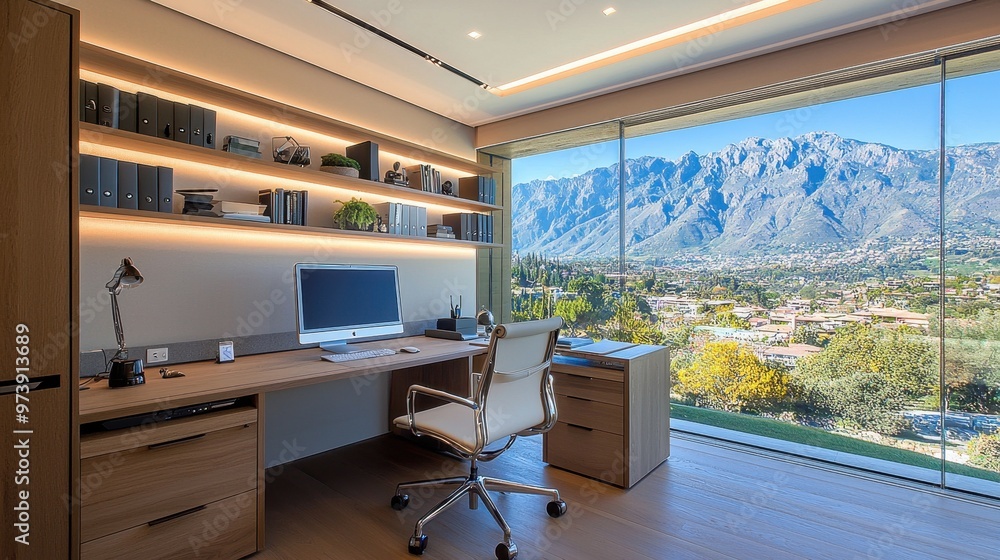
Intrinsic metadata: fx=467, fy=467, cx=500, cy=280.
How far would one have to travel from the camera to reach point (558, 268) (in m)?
4.36

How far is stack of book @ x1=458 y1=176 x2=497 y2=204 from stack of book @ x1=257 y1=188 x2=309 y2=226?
1.63 metres

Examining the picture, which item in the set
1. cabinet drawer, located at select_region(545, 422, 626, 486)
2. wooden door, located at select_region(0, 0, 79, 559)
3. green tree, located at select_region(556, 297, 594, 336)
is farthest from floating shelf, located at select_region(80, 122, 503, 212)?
cabinet drawer, located at select_region(545, 422, 626, 486)

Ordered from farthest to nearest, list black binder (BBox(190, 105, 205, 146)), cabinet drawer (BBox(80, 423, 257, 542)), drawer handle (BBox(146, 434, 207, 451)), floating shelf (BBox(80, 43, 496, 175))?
black binder (BBox(190, 105, 205, 146)) < floating shelf (BBox(80, 43, 496, 175)) < drawer handle (BBox(146, 434, 207, 451)) < cabinet drawer (BBox(80, 423, 257, 542))

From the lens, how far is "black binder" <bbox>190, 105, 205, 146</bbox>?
243cm

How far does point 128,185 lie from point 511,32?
219 cm

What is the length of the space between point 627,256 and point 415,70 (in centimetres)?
221

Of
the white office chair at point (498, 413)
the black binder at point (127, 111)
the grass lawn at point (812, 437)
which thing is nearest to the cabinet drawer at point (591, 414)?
the white office chair at point (498, 413)

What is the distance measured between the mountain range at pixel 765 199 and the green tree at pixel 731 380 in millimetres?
797

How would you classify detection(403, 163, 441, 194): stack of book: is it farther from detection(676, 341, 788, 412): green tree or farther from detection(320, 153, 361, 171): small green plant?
detection(676, 341, 788, 412): green tree

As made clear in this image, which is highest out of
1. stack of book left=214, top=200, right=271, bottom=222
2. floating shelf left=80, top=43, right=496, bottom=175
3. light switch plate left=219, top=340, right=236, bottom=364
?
floating shelf left=80, top=43, right=496, bottom=175

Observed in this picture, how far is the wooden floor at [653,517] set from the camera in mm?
2152

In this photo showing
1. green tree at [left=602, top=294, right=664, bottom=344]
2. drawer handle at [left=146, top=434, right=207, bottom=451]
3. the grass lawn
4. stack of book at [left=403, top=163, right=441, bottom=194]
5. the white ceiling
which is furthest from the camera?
green tree at [left=602, top=294, right=664, bottom=344]

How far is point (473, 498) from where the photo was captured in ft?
8.08

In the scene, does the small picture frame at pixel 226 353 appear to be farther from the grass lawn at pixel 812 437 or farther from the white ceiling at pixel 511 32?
the grass lawn at pixel 812 437
